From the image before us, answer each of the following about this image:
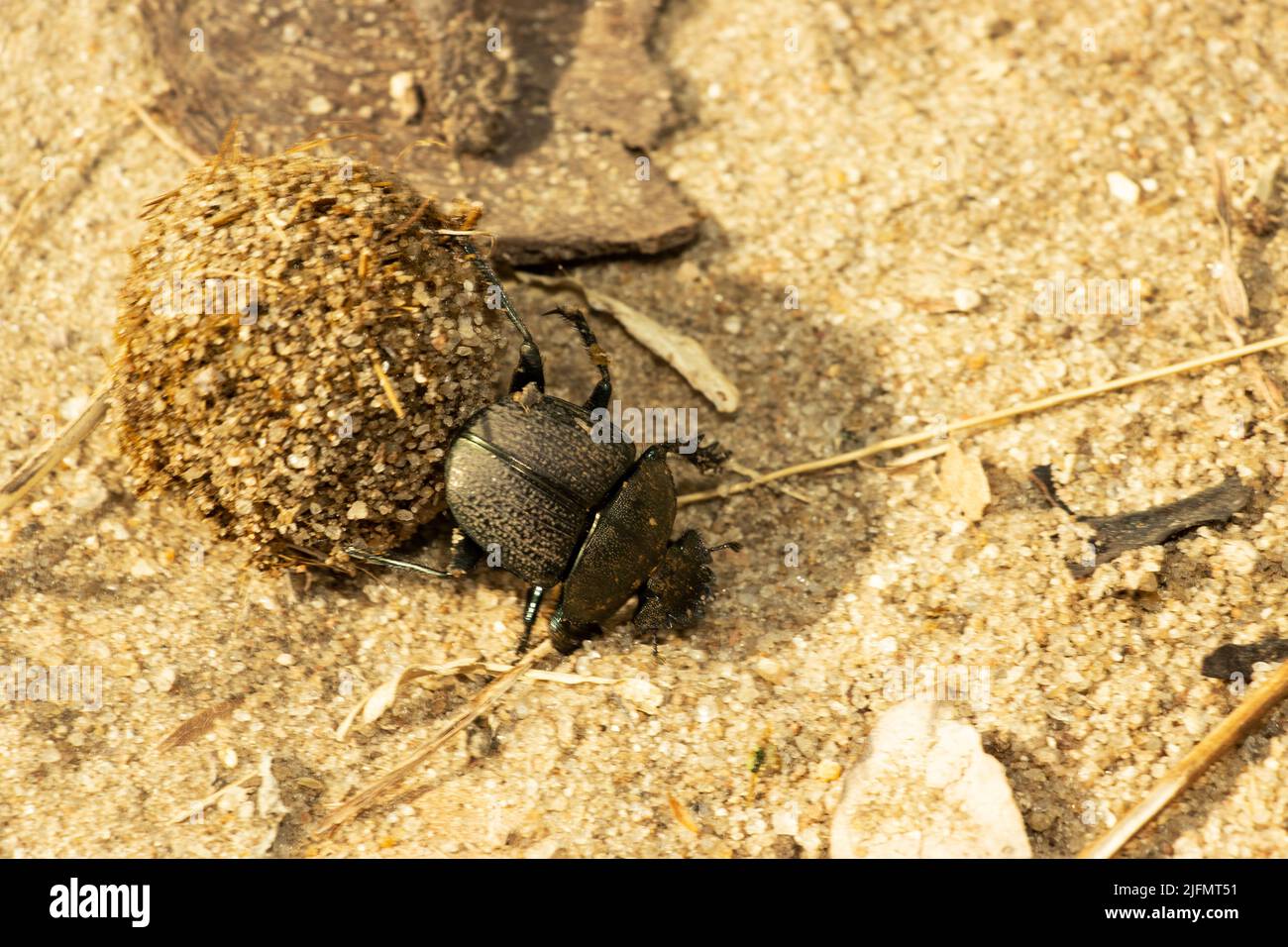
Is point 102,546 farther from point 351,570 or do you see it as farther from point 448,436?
point 448,436

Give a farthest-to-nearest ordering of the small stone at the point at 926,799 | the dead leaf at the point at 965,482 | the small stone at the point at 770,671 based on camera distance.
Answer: the dead leaf at the point at 965,482 < the small stone at the point at 770,671 < the small stone at the point at 926,799

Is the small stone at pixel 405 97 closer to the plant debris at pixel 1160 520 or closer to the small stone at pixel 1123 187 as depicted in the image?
the small stone at pixel 1123 187

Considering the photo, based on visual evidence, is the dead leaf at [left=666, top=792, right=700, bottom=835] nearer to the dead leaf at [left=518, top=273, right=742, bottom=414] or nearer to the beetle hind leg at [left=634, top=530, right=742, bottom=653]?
the beetle hind leg at [left=634, top=530, right=742, bottom=653]
